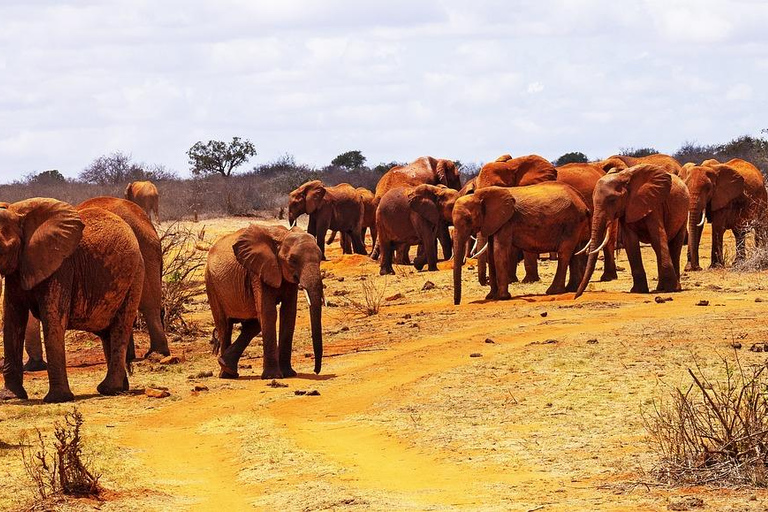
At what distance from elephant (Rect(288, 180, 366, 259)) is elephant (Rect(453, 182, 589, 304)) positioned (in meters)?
12.7

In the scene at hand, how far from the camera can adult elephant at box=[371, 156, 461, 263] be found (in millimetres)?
32688

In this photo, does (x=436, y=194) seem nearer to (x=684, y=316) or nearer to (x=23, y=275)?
(x=684, y=316)

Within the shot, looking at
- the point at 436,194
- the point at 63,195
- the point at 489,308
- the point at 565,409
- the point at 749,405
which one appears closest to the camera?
the point at 749,405

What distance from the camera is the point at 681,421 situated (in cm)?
824

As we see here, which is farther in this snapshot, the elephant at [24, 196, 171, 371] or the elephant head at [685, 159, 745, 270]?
the elephant head at [685, 159, 745, 270]

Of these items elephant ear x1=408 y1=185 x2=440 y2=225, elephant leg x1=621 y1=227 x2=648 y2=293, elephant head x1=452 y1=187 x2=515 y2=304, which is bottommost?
elephant leg x1=621 y1=227 x2=648 y2=293

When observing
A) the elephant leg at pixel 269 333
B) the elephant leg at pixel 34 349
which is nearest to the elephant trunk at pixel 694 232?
the elephant leg at pixel 269 333

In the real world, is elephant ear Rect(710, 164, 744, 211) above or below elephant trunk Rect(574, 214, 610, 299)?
above

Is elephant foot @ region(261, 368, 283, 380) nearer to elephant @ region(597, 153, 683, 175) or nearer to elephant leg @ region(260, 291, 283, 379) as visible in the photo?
elephant leg @ region(260, 291, 283, 379)

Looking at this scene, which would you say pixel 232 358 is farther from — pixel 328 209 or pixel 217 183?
pixel 217 183

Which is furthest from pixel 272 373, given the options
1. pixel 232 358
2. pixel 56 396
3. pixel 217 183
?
pixel 217 183

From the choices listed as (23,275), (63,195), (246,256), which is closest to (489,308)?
(246,256)

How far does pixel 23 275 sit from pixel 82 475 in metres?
4.34

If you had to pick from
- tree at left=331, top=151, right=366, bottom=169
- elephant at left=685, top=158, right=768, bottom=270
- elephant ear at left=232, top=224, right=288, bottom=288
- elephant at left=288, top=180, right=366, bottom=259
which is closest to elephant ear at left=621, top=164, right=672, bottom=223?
elephant at left=685, top=158, right=768, bottom=270
